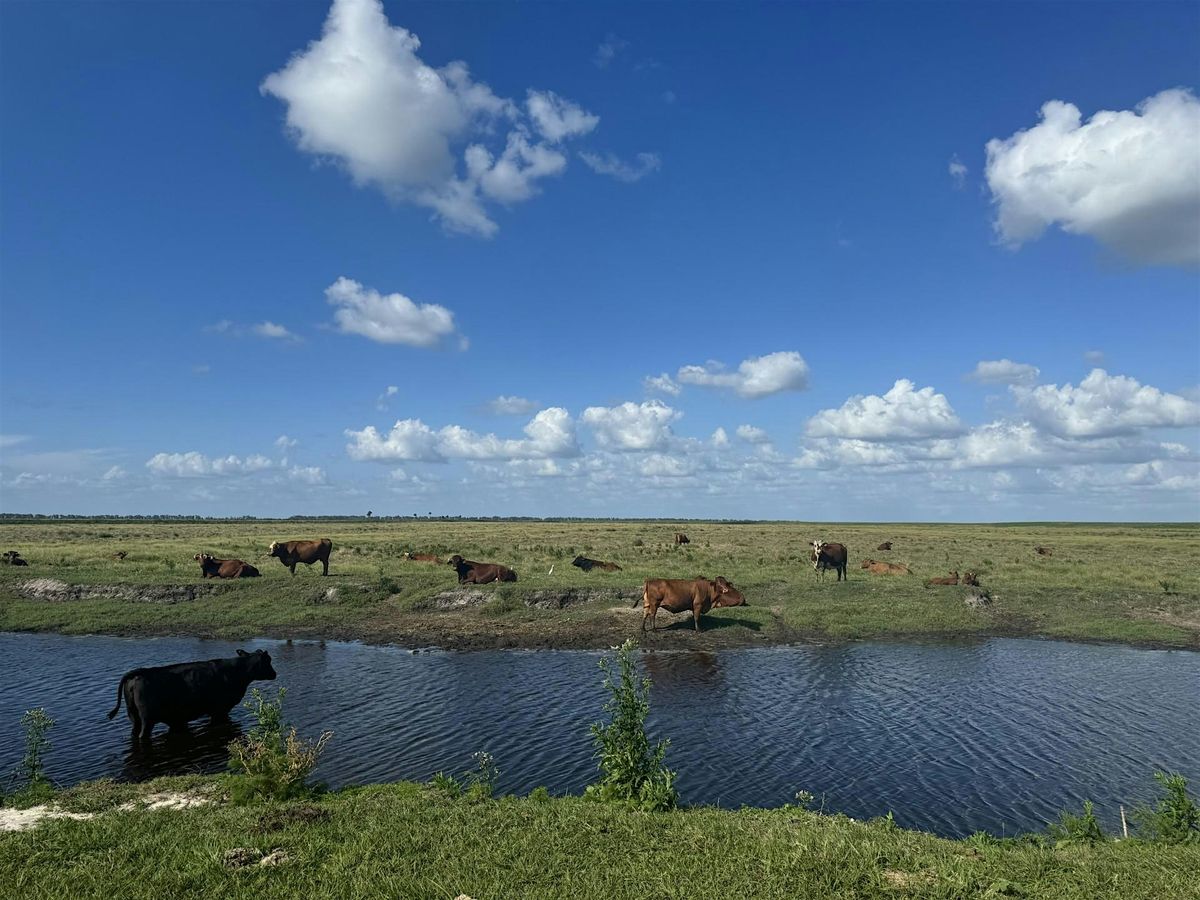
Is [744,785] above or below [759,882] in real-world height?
below

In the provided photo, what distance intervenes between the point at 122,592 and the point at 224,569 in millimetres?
4626

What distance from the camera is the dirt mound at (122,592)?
31578 millimetres

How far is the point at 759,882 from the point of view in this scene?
6.88 m

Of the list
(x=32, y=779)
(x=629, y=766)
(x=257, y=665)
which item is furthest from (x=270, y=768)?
(x=257, y=665)

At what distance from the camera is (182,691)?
15055 mm

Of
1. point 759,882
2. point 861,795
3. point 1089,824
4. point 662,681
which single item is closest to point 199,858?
point 759,882

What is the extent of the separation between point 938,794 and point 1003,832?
1.46m

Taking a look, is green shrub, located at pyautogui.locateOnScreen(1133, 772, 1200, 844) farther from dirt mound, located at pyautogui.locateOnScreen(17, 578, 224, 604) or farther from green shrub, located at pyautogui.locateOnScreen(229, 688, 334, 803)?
dirt mound, located at pyautogui.locateOnScreen(17, 578, 224, 604)

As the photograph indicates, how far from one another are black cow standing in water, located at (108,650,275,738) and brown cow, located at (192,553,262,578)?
834 inches

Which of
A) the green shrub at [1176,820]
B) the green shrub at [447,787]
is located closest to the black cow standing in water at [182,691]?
the green shrub at [447,787]

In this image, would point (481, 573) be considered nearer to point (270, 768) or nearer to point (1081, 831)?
point (270, 768)

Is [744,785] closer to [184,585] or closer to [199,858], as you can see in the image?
[199,858]

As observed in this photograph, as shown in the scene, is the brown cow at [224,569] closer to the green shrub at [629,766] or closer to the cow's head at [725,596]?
the cow's head at [725,596]

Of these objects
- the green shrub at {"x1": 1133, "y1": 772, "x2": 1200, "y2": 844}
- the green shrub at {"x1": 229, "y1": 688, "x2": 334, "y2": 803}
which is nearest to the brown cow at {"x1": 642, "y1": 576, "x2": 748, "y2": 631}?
the green shrub at {"x1": 229, "y1": 688, "x2": 334, "y2": 803}
